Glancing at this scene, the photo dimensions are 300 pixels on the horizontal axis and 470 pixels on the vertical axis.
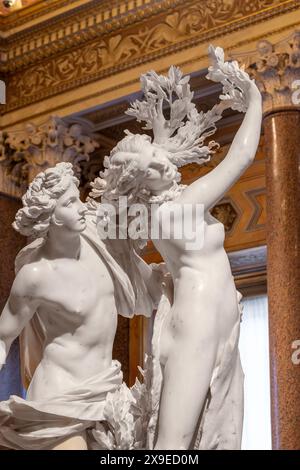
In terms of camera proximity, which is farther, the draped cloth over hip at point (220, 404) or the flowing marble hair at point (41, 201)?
the flowing marble hair at point (41, 201)

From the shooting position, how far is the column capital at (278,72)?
9.51 m

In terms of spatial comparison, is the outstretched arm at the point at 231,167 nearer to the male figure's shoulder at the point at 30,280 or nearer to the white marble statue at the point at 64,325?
the white marble statue at the point at 64,325

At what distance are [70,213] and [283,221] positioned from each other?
464cm

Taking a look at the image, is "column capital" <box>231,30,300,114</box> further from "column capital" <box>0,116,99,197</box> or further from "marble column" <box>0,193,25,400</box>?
"marble column" <box>0,193,25,400</box>

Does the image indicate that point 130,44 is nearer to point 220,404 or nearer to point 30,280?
point 30,280

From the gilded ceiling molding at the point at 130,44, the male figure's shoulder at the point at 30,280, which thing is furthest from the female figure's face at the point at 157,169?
the gilded ceiling molding at the point at 130,44

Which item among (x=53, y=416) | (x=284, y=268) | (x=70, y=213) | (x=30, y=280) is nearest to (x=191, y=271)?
(x=70, y=213)

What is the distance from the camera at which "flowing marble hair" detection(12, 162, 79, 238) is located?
4.54m

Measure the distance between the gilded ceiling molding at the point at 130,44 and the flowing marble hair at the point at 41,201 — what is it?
5.70 meters

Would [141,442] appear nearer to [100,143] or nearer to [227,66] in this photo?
[227,66]

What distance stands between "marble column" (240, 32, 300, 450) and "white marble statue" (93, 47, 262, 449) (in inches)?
160

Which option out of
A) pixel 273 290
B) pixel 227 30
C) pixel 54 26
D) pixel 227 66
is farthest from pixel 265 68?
pixel 227 66

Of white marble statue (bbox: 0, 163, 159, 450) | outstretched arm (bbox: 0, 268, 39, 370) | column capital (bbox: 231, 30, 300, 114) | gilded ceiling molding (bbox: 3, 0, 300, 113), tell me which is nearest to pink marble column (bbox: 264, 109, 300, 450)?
column capital (bbox: 231, 30, 300, 114)
